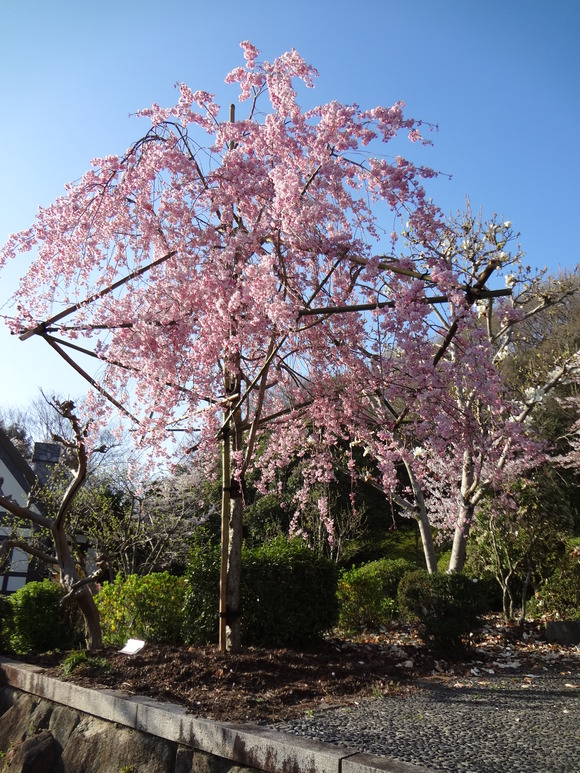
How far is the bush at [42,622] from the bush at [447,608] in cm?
400

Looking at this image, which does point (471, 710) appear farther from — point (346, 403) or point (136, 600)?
point (136, 600)

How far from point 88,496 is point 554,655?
8587 mm

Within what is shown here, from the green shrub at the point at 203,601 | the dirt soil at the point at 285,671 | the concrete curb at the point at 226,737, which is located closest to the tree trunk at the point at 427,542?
the dirt soil at the point at 285,671

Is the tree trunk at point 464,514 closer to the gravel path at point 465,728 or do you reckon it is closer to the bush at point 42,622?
the gravel path at point 465,728

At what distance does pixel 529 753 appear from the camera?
119 inches

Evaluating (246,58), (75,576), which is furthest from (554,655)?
(246,58)

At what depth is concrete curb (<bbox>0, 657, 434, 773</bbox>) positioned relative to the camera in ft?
9.16

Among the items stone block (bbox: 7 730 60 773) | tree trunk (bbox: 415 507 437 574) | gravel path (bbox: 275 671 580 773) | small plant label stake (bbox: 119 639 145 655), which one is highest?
tree trunk (bbox: 415 507 437 574)

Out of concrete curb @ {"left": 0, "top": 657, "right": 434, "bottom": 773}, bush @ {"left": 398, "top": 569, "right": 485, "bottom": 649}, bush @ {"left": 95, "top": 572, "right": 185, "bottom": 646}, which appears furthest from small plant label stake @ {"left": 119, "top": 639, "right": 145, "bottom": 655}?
bush @ {"left": 398, "top": 569, "right": 485, "bottom": 649}

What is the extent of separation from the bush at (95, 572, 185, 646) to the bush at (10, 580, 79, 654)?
49 centimetres

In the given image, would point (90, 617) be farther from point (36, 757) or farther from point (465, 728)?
point (465, 728)

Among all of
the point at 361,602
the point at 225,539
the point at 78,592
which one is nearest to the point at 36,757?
the point at 78,592

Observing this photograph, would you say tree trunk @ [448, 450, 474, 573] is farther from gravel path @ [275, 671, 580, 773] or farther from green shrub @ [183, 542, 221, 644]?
gravel path @ [275, 671, 580, 773]

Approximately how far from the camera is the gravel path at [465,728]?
290 cm
